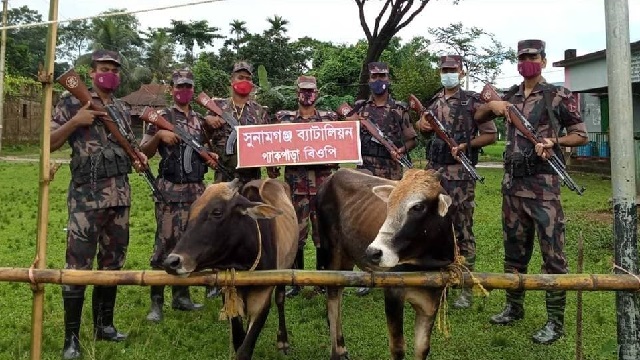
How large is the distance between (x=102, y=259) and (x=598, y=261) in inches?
278

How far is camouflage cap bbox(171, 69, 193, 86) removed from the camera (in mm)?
6727

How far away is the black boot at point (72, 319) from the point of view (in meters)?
5.65

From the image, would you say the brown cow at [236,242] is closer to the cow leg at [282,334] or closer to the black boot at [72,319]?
the cow leg at [282,334]

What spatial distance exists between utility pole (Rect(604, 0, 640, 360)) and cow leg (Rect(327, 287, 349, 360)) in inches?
94.7

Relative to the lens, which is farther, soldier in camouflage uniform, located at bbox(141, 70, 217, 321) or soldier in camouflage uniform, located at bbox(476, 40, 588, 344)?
soldier in camouflage uniform, located at bbox(141, 70, 217, 321)

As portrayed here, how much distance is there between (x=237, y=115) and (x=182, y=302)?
7.52 ft

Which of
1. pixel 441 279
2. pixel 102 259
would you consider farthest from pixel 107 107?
pixel 441 279

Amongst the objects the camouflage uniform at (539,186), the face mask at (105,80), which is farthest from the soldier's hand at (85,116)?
the camouflage uniform at (539,186)

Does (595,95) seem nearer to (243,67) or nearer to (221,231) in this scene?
(243,67)

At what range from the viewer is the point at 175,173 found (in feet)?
22.0

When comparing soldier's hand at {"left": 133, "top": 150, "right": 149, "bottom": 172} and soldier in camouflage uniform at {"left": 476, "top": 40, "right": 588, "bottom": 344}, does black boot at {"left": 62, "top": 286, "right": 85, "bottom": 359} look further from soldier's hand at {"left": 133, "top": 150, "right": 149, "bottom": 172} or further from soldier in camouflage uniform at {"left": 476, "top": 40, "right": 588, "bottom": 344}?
soldier in camouflage uniform at {"left": 476, "top": 40, "right": 588, "bottom": 344}

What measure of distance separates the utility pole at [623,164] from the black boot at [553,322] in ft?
5.34

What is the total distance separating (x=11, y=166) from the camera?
24.9 m

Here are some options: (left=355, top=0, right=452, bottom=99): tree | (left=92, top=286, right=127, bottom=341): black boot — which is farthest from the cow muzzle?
(left=355, top=0, right=452, bottom=99): tree
